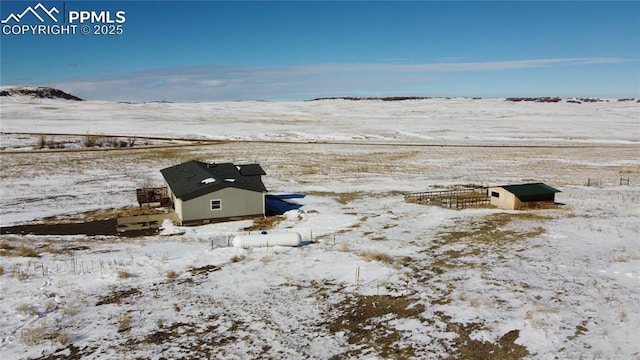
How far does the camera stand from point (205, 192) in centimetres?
2719

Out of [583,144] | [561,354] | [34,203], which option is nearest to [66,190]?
[34,203]

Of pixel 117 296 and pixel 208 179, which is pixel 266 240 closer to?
pixel 117 296

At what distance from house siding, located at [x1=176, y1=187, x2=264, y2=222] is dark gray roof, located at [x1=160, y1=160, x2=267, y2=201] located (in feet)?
0.94

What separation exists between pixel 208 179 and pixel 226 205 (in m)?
1.95

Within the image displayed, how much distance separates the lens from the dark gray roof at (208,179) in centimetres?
2722

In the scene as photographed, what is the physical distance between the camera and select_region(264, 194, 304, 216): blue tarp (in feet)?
98.7

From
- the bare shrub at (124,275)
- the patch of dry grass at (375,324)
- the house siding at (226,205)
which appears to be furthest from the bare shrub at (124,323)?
the house siding at (226,205)

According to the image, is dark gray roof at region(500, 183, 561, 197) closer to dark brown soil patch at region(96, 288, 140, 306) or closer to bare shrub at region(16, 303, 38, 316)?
dark brown soil patch at region(96, 288, 140, 306)

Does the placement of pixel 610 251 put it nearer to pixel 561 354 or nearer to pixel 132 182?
pixel 561 354

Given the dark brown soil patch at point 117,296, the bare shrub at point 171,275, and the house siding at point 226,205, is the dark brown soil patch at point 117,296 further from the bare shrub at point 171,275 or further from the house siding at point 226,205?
the house siding at point 226,205

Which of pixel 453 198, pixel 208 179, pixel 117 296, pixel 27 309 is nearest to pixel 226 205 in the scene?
pixel 208 179

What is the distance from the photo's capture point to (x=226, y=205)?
27812 mm

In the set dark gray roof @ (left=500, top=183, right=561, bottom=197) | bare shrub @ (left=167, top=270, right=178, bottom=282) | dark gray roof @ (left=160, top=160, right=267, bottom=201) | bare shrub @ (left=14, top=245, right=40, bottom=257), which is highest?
dark gray roof @ (left=160, top=160, right=267, bottom=201)

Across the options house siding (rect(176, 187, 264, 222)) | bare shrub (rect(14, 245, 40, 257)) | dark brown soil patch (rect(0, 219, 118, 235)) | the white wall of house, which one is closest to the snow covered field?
bare shrub (rect(14, 245, 40, 257))
